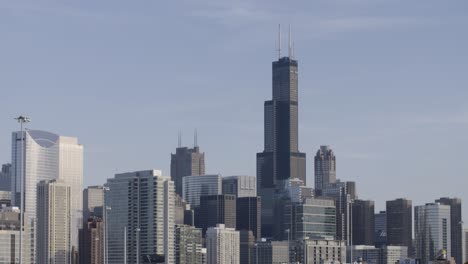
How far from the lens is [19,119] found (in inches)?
4894
